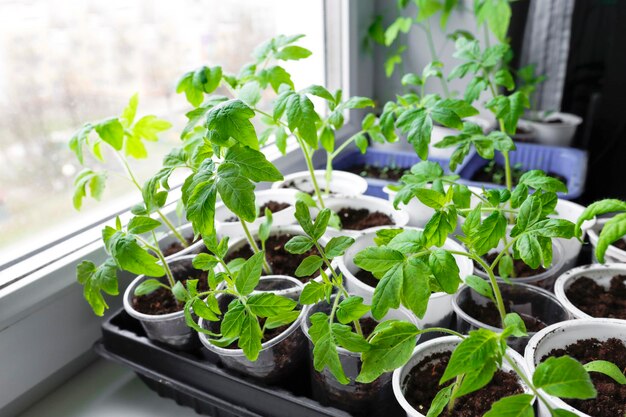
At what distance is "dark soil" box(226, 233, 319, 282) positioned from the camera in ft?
2.95

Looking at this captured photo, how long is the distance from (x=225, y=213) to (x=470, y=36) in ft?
3.09

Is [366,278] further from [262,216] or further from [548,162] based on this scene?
[548,162]

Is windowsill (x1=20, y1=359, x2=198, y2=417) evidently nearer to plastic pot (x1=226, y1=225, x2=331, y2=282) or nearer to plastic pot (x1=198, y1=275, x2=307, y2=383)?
plastic pot (x1=198, y1=275, x2=307, y2=383)

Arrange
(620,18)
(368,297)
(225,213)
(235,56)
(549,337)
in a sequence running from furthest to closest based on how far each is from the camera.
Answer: (620,18), (235,56), (225,213), (368,297), (549,337)

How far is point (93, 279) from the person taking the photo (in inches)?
27.0

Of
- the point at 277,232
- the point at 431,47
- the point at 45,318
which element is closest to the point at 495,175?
the point at 431,47

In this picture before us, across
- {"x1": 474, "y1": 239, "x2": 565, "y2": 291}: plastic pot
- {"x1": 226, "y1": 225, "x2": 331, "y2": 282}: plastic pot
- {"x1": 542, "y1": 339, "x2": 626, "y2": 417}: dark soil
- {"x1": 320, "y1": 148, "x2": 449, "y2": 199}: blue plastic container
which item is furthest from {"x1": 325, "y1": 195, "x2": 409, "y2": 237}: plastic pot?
{"x1": 542, "y1": 339, "x2": 626, "y2": 417}: dark soil

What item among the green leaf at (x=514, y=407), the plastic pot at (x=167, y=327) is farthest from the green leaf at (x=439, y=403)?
the plastic pot at (x=167, y=327)

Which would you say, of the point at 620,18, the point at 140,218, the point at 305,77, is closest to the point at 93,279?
the point at 140,218

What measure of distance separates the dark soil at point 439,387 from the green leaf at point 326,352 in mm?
147

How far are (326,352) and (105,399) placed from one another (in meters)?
0.53

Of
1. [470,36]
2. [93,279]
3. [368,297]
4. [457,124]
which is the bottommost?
[368,297]

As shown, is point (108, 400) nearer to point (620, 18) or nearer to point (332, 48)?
point (332, 48)

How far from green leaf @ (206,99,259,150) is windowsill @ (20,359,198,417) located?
0.52 meters
